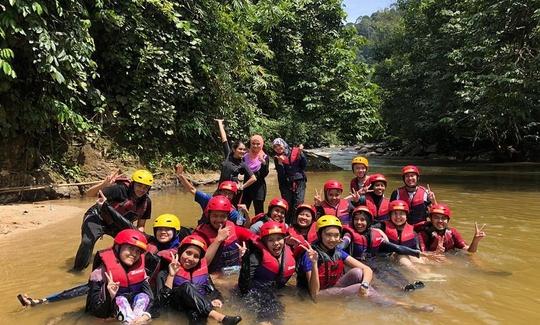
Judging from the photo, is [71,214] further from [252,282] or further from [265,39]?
[265,39]

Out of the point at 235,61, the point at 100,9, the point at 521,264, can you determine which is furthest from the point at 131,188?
the point at 235,61

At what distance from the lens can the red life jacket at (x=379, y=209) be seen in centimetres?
728

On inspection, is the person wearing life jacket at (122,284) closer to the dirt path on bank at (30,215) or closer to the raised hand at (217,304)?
the raised hand at (217,304)

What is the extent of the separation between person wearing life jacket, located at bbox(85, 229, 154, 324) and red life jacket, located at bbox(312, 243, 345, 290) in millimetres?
1928

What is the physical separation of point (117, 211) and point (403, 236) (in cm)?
397

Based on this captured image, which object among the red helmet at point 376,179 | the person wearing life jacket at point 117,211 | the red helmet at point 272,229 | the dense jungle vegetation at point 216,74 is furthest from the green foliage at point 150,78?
the red helmet at point 376,179

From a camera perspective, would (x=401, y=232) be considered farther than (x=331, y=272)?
Yes

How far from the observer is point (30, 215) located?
8.88 meters

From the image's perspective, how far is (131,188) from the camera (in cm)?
645

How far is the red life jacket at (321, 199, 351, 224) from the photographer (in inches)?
274

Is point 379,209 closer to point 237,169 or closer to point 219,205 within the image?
point 237,169

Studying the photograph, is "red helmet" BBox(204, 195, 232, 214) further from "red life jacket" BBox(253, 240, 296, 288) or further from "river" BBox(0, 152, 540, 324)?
"river" BBox(0, 152, 540, 324)

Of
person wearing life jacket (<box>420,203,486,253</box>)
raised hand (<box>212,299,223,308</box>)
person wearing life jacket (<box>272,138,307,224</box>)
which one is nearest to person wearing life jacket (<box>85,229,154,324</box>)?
raised hand (<box>212,299,223,308</box>)

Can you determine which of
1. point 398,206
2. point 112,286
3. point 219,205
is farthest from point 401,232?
point 112,286
